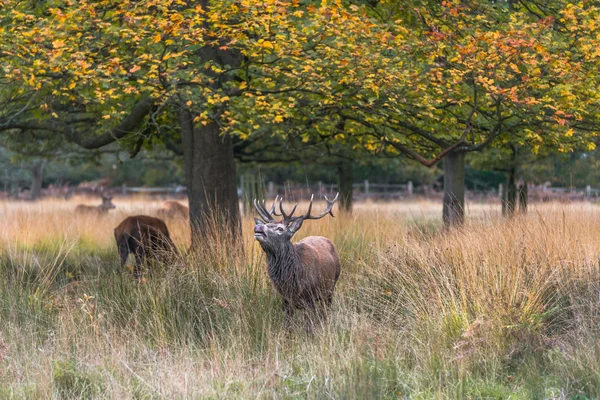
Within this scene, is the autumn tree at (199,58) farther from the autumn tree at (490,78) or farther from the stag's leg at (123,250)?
the stag's leg at (123,250)

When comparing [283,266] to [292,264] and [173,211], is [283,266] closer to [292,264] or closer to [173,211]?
[292,264]

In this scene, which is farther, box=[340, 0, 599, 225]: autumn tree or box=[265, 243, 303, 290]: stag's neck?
box=[340, 0, 599, 225]: autumn tree

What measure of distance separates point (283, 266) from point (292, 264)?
11cm

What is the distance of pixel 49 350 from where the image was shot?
7645 millimetres

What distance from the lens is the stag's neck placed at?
8.34 m

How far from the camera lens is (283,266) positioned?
27.5 feet

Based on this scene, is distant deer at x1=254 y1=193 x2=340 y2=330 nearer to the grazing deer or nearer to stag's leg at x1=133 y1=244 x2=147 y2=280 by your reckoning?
stag's leg at x1=133 y1=244 x2=147 y2=280

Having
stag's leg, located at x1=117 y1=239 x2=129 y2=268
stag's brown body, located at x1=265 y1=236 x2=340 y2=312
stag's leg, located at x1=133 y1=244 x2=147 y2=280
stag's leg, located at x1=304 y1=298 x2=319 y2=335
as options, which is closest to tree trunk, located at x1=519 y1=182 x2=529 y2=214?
stag's brown body, located at x1=265 y1=236 x2=340 y2=312

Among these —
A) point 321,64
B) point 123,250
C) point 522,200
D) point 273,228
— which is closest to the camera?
point 273,228

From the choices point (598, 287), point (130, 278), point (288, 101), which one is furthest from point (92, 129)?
point (598, 287)

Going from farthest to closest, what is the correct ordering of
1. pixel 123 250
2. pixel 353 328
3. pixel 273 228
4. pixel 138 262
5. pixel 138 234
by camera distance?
pixel 123 250 < pixel 138 234 < pixel 138 262 < pixel 273 228 < pixel 353 328

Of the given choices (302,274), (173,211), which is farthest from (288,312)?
(173,211)

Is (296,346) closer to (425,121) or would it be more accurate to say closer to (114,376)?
(114,376)

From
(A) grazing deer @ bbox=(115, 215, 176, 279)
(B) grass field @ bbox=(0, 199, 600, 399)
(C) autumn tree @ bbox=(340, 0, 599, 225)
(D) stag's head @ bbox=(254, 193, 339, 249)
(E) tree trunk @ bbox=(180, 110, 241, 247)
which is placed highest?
(C) autumn tree @ bbox=(340, 0, 599, 225)
